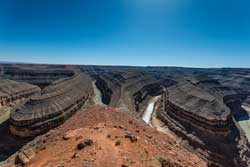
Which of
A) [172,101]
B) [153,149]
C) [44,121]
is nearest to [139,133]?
[153,149]

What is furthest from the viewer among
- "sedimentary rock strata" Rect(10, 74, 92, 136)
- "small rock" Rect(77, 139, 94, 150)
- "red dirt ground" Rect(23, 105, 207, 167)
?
"sedimentary rock strata" Rect(10, 74, 92, 136)

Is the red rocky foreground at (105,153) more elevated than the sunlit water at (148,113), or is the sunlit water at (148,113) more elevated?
the red rocky foreground at (105,153)

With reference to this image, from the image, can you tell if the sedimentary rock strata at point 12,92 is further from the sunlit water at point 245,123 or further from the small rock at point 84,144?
the sunlit water at point 245,123

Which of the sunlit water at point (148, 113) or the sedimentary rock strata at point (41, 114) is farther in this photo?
the sunlit water at point (148, 113)

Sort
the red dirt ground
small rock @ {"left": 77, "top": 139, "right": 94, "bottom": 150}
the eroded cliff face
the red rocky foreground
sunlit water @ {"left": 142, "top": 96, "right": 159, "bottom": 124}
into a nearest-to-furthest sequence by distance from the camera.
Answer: the red dirt ground < the red rocky foreground < small rock @ {"left": 77, "top": 139, "right": 94, "bottom": 150} < the eroded cliff face < sunlit water @ {"left": 142, "top": 96, "right": 159, "bottom": 124}

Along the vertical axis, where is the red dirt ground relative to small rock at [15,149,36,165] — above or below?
above

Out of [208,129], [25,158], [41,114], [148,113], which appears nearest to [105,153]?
[25,158]

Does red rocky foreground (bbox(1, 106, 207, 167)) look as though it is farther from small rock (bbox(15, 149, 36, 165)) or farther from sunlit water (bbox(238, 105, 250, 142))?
sunlit water (bbox(238, 105, 250, 142))

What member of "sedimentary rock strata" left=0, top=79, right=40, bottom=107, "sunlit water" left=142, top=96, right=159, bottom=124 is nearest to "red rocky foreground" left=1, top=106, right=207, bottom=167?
"sunlit water" left=142, top=96, right=159, bottom=124

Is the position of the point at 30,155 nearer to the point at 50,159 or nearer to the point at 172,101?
the point at 50,159

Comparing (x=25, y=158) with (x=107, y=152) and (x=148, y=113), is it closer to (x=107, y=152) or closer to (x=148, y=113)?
(x=107, y=152)

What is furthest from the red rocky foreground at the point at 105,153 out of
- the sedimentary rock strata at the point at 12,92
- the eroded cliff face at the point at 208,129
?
the sedimentary rock strata at the point at 12,92
